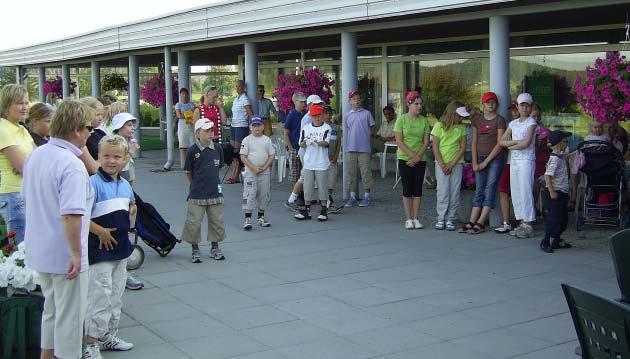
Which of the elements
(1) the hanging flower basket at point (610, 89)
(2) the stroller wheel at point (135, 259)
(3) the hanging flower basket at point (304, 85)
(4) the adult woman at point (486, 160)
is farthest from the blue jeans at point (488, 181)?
(3) the hanging flower basket at point (304, 85)

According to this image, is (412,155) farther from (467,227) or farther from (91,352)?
(91,352)

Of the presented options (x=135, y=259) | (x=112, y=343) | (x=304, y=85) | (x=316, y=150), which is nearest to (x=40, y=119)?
(x=112, y=343)

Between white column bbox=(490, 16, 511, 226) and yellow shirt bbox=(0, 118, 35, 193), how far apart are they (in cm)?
609

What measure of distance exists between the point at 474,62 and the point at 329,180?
6034 mm

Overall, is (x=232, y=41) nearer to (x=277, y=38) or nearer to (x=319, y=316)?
(x=277, y=38)

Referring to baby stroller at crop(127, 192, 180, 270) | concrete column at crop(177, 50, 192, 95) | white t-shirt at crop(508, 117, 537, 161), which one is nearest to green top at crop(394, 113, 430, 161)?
white t-shirt at crop(508, 117, 537, 161)

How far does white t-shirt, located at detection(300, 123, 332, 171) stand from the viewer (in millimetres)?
11070

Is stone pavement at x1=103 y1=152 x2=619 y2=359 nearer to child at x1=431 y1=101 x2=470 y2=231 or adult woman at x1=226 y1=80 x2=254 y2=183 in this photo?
child at x1=431 y1=101 x2=470 y2=231

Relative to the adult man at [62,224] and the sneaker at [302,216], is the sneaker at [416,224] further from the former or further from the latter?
the adult man at [62,224]

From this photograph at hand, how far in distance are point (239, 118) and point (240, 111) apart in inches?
6.6

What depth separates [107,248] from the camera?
17.9ft

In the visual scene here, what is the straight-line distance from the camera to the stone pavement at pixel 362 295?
19.0ft

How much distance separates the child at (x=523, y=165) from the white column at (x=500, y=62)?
511 millimetres

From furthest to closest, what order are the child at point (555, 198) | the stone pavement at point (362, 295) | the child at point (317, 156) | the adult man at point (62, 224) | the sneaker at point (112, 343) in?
the child at point (317, 156) → the child at point (555, 198) → the stone pavement at point (362, 295) → the sneaker at point (112, 343) → the adult man at point (62, 224)
